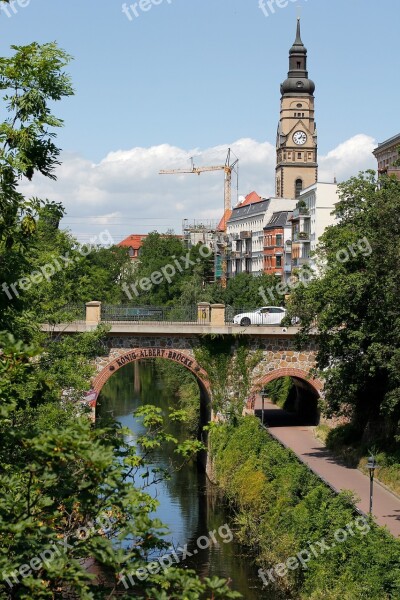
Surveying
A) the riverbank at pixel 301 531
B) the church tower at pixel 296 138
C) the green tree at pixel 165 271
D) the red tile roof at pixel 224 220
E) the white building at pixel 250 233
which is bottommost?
the riverbank at pixel 301 531

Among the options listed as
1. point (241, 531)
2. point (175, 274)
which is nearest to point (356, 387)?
point (241, 531)

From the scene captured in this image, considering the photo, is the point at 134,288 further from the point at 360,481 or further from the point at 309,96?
the point at 360,481

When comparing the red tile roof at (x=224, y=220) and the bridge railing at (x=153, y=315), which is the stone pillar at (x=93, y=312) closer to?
the bridge railing at (x=153, y=315)

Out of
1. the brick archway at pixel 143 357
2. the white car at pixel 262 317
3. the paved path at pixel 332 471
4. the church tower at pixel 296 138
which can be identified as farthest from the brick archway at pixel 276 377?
the church tower at pixel 296 138

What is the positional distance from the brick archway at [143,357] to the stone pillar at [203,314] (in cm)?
158

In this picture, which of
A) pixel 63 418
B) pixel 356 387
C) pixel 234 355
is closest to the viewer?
pixel 63 418

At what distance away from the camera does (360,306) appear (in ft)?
120

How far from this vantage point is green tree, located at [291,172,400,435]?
110 feet

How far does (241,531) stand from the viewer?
107ft

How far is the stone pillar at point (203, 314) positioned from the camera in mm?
44406

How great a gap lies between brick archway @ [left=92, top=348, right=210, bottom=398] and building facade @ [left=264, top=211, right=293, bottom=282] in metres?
57.9

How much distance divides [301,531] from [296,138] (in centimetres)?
10976

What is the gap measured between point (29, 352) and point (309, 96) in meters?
123

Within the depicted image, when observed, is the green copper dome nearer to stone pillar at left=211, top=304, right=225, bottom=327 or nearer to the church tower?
the church tower
